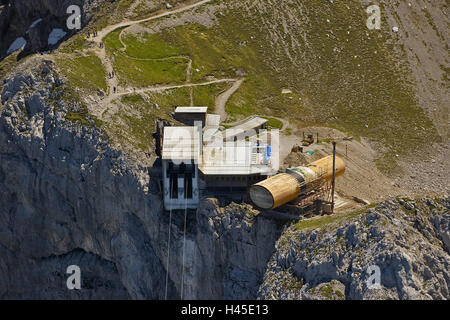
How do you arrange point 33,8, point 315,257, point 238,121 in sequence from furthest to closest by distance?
point 33,8
point 238,121
point 315,257

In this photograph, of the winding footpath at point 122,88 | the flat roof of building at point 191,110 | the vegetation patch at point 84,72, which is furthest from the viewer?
the winding footpath at point 122,88

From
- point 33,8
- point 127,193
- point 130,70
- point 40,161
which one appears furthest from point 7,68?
point 127,193

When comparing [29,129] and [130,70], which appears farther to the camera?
[130,70]

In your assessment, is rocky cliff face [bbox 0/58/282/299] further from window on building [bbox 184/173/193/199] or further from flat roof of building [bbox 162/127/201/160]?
flat roof of building [bbox 162/127/201/160]

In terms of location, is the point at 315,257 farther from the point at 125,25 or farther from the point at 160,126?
the point at 125,25

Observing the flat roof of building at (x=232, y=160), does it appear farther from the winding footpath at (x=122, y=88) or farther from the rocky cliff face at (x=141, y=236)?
the winding footpath at (x=122, y=88)

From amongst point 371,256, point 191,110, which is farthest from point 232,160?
point 371,256

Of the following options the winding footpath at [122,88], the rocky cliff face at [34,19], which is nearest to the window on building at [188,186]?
the winding footpath at [122,88]
